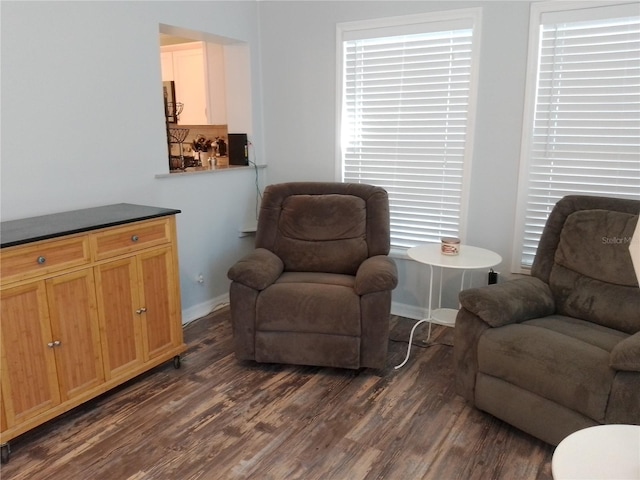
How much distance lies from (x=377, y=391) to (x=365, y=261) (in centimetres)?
78

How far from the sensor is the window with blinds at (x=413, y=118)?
3219 millimetres

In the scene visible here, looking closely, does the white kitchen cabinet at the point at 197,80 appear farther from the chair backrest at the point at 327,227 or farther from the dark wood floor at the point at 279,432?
the dark wood floor at the point at 279,432

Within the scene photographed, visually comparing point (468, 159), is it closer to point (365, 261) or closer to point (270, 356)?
point (365, 261)

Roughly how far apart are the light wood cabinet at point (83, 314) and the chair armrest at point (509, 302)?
5.37ft

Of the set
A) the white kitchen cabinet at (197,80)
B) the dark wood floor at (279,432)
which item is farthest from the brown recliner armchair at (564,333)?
the white kitchen cabinet at (197,80)

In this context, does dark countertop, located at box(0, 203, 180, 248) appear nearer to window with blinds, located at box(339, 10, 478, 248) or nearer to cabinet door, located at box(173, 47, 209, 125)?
window with blinds, located at box(339, 10, 478, 248)

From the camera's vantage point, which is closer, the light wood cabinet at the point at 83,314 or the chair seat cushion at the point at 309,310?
the light wood cabinet at the point at 83,314

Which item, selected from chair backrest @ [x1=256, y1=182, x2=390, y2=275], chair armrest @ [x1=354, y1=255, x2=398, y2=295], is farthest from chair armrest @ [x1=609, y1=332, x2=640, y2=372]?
chair backrest @ [x1=256, y1=182, x2=390, y2=275]

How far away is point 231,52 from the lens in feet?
12.7

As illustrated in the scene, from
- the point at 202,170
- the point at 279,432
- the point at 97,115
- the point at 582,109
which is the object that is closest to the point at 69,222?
the point at 97,115

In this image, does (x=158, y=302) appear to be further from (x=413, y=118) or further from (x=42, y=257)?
(x=413, y=118)

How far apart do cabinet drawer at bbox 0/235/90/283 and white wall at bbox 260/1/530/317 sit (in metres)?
2.00

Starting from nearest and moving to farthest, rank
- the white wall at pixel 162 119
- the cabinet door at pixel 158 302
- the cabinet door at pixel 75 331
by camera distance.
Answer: the cabinet door at pixel 75 331 < the white wall at pixel 162 119 < the cabinet door at pixel 158 302

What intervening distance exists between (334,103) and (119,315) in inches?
84.9
